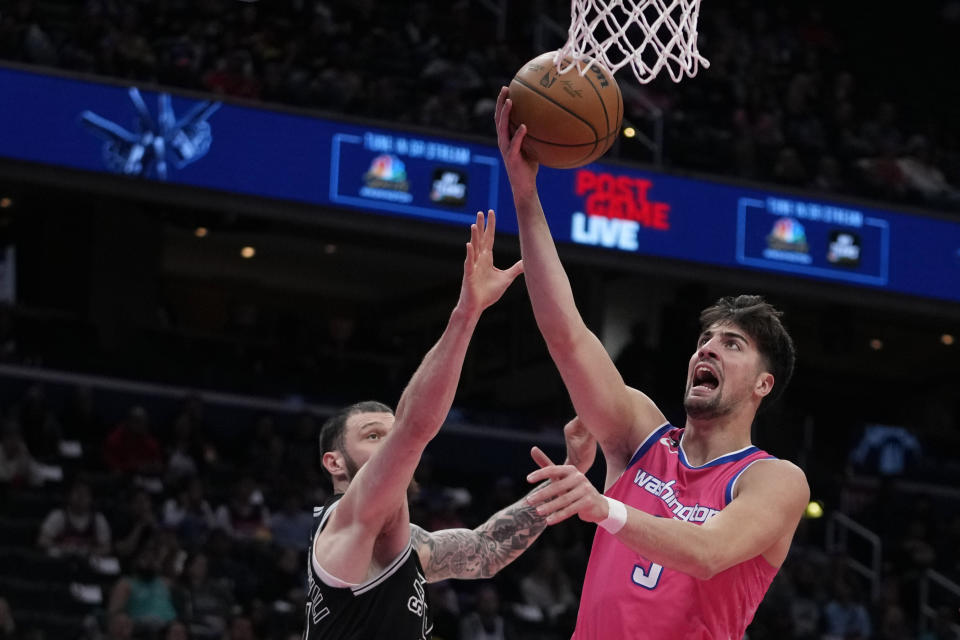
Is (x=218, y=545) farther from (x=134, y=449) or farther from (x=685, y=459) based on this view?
(x=685, y=459)

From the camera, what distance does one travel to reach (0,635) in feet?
31.9

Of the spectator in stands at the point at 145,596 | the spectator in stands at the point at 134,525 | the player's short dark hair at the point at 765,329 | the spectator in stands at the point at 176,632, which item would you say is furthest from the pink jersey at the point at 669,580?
the spectator in stands at the point at 134,525

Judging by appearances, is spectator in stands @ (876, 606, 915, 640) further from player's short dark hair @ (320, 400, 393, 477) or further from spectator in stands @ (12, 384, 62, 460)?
player's short dark hair @ (320, 400, 393, 477)

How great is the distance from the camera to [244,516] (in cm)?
1203

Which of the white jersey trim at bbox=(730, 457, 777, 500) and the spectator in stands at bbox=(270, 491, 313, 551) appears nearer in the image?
the white jersey trim at bbox=(730, 457, 777, 500)

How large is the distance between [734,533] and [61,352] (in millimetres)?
12218

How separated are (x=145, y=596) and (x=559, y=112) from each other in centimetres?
718

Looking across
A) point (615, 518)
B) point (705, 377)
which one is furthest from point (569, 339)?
point (615, 518)

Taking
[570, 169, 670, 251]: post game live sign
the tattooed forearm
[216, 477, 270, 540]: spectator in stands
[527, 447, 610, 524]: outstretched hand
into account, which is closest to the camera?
[527, 447, 610, 524]: outstretched hand

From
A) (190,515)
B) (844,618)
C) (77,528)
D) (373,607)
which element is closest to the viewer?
(373,607)

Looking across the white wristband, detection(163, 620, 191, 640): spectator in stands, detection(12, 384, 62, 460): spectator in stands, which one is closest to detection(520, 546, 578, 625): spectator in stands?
detection(163, 620, 191, 640): spectator in stands

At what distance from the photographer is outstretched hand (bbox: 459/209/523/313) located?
3961 mm

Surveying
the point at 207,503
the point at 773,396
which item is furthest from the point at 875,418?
the point at 773,396

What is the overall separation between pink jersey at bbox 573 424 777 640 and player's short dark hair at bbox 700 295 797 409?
10.7 inches
